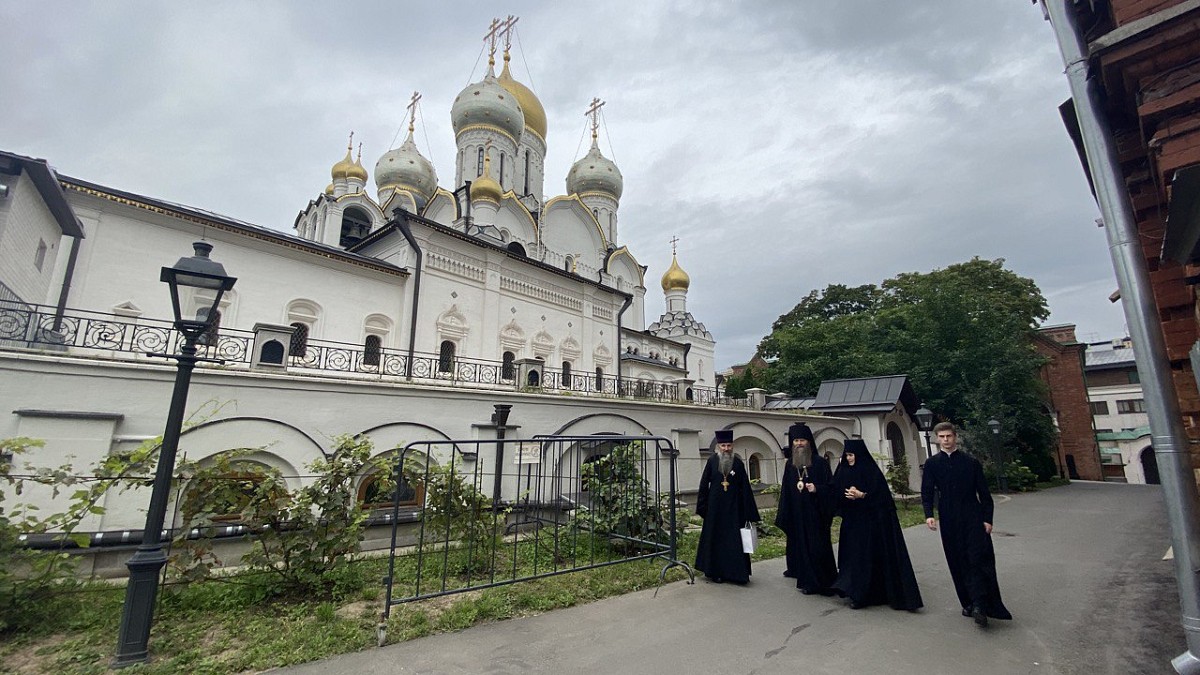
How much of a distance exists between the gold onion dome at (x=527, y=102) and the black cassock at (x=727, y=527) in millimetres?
29530

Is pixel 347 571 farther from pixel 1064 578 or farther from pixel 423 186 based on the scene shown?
pixel 423 186

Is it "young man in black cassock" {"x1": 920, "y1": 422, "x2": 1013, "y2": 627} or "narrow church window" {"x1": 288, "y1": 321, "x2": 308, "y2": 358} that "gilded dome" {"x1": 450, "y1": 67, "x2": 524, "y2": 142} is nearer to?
"narrow church window" {"x1": 288, "y1": 321, "x2": 308, "y2": 358}

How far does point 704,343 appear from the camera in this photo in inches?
1575

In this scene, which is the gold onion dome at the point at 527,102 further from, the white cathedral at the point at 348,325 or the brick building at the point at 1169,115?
the brick building at the point at 1169,115

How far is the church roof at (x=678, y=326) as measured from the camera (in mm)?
39438

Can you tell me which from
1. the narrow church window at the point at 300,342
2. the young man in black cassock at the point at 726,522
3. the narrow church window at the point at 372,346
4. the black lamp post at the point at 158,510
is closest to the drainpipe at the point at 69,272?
the narrow church window at the point at 300,342

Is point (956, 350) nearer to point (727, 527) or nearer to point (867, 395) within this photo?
point (867, 395)

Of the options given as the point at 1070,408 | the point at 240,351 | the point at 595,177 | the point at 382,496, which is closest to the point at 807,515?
the point at 382,496

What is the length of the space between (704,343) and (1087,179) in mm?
33254

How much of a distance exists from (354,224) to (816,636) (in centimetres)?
2673

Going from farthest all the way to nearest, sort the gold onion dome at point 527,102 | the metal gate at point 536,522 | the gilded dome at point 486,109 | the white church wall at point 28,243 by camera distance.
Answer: the gold onion dome at point 527,102
the gilded dome at point 486,109
the white church wall at point 28,243
the metal gate at point 536,522

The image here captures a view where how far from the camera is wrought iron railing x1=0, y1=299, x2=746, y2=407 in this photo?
768cm

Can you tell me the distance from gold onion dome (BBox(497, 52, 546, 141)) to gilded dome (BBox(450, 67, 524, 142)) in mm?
3794

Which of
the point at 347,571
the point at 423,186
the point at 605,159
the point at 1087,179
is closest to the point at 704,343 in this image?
the point at 605,159
